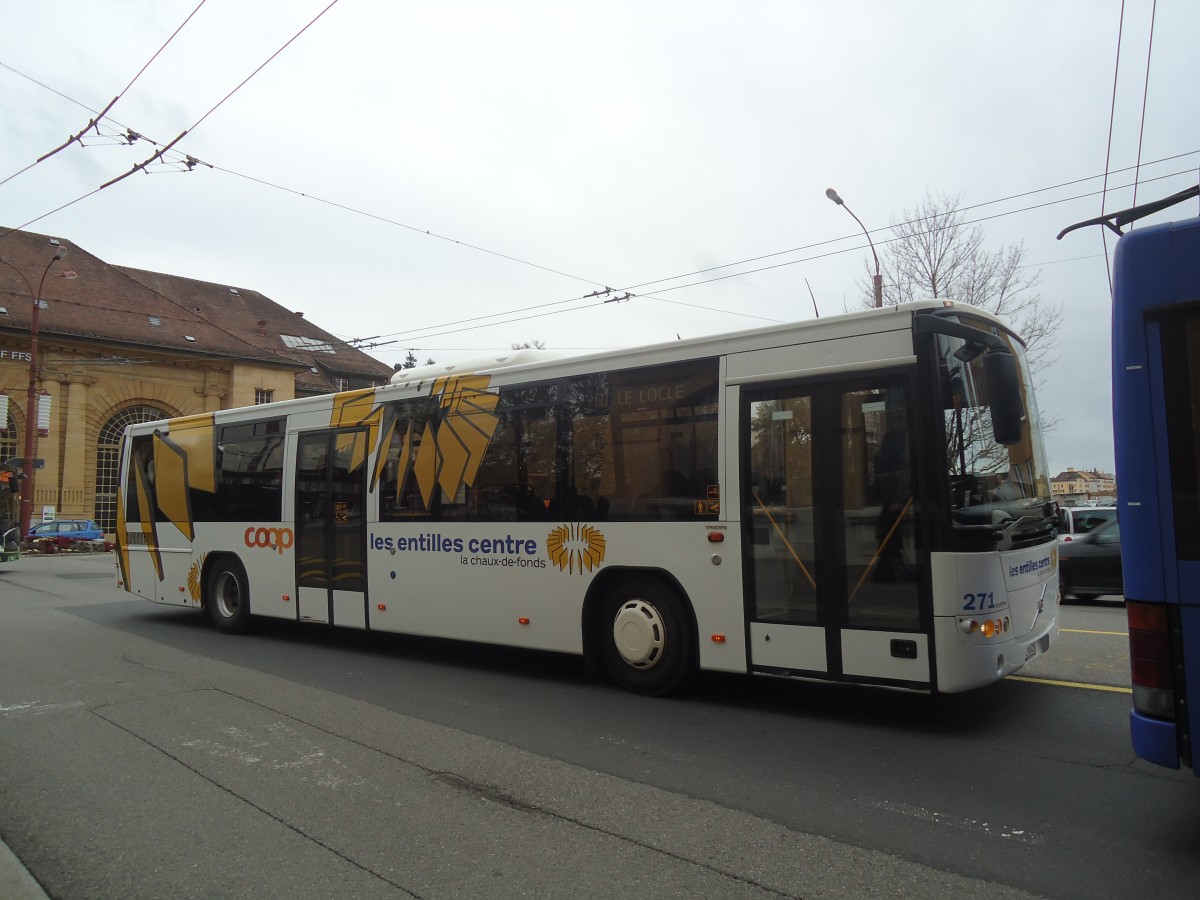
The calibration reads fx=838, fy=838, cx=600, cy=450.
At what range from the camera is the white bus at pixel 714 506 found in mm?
5754

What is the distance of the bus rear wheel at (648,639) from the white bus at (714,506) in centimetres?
2

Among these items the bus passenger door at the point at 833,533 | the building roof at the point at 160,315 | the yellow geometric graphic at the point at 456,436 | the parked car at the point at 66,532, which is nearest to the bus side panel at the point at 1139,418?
the bus passenger door at the point at 833,533

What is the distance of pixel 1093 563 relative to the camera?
13914 millimetres

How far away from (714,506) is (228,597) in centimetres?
791

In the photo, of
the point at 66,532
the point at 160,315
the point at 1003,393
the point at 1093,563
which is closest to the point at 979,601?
the point at 1003,393

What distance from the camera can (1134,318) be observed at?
4.07 m

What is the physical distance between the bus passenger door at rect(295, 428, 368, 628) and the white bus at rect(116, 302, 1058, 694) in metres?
0.03

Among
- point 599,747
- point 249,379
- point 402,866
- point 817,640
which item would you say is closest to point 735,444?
point 817,640

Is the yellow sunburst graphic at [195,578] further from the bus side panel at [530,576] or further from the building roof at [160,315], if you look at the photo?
the building roof at [160,315]

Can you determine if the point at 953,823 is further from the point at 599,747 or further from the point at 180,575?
the point at 180,575

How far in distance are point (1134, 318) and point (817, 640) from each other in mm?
3055

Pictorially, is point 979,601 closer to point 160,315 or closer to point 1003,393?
point 1003,393

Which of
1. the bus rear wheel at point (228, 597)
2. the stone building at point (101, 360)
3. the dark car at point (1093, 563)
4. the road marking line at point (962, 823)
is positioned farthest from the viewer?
the stone building at point (101, 360)

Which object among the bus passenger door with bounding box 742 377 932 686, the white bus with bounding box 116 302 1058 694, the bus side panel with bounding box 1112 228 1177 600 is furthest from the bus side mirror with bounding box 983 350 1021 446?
the bus side panel with bounding box 1112 228 1177 600
